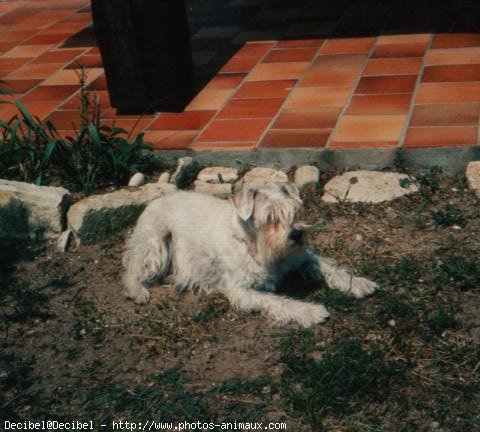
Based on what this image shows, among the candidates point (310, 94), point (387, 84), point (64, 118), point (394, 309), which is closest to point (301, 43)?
point (310, 94)

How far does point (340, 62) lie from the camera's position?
6.70 meters

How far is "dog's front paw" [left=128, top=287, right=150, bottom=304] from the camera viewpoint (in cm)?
431

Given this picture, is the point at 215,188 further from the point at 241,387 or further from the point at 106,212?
the point at 241,387

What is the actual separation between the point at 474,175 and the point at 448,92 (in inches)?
48.2

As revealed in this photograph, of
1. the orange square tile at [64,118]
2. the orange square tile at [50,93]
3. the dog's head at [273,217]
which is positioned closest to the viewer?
the dog's head at [273,217]

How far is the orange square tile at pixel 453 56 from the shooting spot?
20.9 feet

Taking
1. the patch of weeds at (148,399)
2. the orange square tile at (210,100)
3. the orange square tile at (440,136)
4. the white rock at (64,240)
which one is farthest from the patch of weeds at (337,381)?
the orange square tile at (210,100)

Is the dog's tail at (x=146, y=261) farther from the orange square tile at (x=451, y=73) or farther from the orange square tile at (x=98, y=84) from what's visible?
the orange square tile at (x=451, y=73)

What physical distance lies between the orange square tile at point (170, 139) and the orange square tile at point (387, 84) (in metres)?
1.42

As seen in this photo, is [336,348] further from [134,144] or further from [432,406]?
[134,144]

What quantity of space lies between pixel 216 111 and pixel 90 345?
2700 millimetres

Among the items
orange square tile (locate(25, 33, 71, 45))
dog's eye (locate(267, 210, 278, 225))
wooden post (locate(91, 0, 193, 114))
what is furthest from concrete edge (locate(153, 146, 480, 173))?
orange square tile (locate(25, 33, 71, 45))

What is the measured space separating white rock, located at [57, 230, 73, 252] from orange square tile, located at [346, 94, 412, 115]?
2309mm

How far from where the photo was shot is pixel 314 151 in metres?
5.33
